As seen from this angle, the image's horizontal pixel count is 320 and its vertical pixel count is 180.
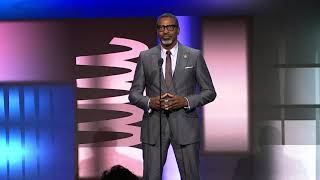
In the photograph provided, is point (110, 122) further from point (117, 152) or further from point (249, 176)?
point (249, 176)

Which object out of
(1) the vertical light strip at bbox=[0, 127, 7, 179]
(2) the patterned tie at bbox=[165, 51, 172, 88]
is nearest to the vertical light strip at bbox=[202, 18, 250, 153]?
(2) the patterned tie at bbox=[165, 51, 172, 88]

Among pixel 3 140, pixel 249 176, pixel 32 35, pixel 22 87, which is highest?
pixel 32 35

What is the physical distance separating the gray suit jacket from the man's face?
10cm

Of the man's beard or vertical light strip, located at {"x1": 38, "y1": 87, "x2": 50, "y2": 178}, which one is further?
vertical light strip, located at {"x1": 38, "y1": 87, "x2": 50, "y2": 178}

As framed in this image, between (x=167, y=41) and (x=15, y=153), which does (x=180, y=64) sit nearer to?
(x=167, y=41)

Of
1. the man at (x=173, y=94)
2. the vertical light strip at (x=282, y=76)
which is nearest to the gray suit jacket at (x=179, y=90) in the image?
the man at (x=173, y=94)

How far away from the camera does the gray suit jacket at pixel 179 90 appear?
2.50 meters

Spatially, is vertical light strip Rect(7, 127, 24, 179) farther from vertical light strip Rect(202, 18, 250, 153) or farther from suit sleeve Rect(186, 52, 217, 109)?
suit sleeve Rect(186, 52, 217, 109)

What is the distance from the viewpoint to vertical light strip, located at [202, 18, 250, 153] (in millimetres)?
3877

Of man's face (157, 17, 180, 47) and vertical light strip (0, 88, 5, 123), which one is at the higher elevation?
man's face (157, 17, 180, 47)

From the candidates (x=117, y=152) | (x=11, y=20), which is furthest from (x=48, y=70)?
(x=117, y=152)

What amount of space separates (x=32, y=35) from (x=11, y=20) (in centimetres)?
22

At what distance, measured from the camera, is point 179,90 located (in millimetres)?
2523

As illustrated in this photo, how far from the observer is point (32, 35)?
399 centimetres
